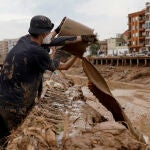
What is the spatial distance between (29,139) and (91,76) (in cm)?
136

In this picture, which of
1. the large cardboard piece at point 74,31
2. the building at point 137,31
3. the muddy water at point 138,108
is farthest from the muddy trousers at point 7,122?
the building at point 137,31

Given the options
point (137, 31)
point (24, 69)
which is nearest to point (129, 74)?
point (137, 31)

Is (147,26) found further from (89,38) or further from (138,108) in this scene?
(89,38)

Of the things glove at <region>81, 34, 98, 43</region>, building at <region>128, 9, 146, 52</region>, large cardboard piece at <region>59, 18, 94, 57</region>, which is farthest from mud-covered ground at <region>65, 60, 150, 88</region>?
glove at <region>81, 34, 98, 43</region>

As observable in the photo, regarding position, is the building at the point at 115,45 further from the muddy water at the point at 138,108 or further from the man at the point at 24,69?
the man at the point at 24,69

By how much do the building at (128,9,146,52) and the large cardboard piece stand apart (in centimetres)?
8276

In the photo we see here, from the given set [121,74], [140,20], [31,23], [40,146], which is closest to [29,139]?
[40,146]

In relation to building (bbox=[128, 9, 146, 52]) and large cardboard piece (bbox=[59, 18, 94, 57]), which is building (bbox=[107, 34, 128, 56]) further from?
large cardboard piece (bbox=[59, 18, 94, 57])

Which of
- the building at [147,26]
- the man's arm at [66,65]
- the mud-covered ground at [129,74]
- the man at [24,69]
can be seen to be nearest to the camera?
the man at [24,69]

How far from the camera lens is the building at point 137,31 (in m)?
87.9

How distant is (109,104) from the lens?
5.89 meters

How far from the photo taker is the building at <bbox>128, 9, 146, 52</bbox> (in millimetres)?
87938

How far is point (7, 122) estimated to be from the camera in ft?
16.7

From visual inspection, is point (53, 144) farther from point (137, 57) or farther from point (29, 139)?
point (137, 57)
